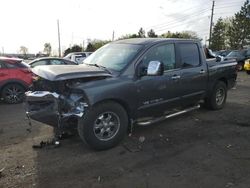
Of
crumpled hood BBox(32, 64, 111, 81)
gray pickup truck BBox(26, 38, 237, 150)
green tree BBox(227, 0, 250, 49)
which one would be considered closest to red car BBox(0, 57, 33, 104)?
gray pickup truck BBox(26, 38, 237, 150)

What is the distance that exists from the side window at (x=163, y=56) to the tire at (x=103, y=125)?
1115mm

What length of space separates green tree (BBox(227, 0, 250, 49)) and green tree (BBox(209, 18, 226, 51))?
3.17m

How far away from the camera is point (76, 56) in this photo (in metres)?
22.2

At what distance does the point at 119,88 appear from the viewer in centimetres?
514

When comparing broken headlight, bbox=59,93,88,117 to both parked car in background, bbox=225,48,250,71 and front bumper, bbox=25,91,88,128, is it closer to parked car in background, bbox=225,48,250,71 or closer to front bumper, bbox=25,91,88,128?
front bumper, bbox=25,91,88,128

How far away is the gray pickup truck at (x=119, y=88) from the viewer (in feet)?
15.8

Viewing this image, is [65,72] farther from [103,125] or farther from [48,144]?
[48,144]

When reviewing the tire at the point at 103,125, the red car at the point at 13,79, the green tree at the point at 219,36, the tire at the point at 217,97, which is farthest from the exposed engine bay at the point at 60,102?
the green tree at the point at 219,36

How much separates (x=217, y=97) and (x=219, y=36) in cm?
5184

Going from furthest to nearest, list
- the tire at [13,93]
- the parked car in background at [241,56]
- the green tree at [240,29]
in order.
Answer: the green tree at [240,29] < the parked car in background at [241,56] < the tire at [13,93]

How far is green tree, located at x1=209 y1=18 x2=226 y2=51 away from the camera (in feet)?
184

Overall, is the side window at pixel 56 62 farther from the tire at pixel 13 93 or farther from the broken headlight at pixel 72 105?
the broken headlight at pixel 72 105

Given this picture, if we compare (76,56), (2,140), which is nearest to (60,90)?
(2,140)

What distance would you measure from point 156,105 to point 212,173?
1945 mm
